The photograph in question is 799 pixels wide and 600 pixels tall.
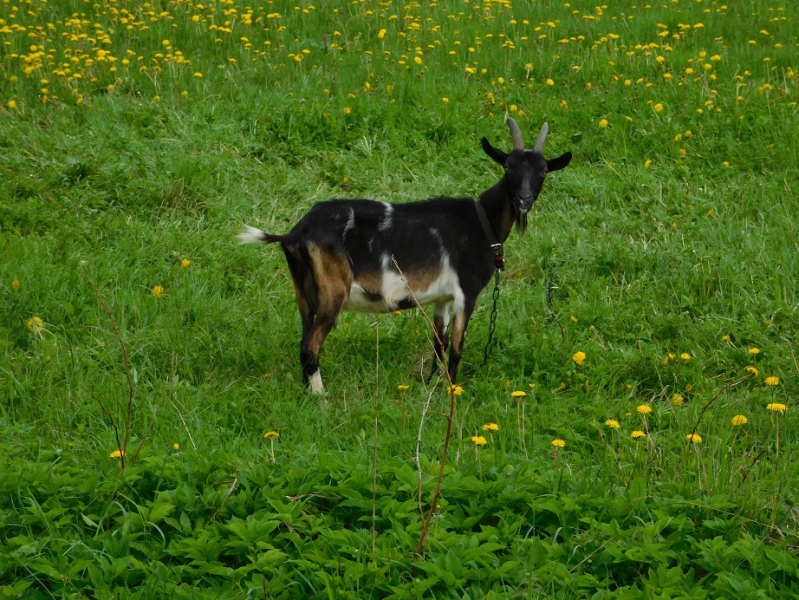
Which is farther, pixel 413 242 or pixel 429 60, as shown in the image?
pixel 429 60

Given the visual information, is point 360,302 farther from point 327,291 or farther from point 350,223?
point 350,223

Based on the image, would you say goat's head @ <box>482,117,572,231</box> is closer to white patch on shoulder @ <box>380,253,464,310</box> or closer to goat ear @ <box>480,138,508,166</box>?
goat ear @ <box>480,138,508,166</box>

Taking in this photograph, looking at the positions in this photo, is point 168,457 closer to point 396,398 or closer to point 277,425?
point 277,425

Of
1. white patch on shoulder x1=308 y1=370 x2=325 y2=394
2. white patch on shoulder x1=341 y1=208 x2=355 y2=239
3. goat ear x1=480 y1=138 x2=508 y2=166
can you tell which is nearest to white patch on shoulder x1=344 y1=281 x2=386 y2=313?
white patch on shoulder x1=341 y1=208 x2=355 y2=239

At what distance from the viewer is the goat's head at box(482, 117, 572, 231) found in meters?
5.72

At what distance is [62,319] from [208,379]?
1088mm

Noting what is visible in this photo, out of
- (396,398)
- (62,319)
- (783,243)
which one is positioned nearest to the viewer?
(396,398)

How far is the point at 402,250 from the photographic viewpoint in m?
5.67

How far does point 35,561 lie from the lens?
10.6ft

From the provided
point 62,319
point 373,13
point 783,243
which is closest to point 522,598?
point 62,319

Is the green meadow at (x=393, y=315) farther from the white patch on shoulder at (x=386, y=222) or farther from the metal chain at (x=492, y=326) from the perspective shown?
the white patch on shoulder at (x=386, y=222)

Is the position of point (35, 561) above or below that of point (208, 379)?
above

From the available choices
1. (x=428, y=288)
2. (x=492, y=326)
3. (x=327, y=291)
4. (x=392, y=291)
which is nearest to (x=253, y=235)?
(x=327, y=291)

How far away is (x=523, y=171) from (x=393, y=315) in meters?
1.35
